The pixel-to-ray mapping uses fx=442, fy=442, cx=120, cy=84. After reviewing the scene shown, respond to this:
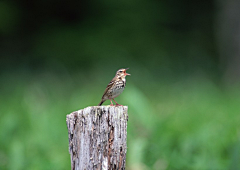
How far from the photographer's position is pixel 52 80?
13477mm

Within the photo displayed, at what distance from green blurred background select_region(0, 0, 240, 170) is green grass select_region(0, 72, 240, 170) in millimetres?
21

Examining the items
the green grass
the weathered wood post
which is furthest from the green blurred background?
the weathered wood post

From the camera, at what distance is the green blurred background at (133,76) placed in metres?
7.02

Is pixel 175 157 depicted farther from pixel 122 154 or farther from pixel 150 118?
pixel 122 154

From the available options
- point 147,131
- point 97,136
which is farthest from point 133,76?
point 97,136

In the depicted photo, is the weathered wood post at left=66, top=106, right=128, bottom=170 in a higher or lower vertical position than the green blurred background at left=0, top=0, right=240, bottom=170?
lower

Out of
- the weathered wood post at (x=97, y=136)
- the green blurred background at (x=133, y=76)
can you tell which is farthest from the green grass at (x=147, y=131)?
Result: the weathered wood post at (x=97, y=136)

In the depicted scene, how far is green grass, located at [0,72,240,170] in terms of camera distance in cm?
651

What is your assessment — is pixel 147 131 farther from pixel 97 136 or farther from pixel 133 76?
pixel 133 76

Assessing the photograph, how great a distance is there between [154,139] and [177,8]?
16.8 m

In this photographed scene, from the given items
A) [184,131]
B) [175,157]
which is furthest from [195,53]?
[175,157]

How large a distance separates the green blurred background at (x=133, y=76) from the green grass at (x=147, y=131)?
0.07ft

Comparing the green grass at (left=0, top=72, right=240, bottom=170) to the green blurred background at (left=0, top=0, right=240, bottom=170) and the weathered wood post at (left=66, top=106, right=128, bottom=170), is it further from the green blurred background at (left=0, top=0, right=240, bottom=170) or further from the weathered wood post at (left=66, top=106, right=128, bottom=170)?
the weathered wood post at (left=66, top=106, right=128, bottom=170)

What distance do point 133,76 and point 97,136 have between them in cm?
1054
